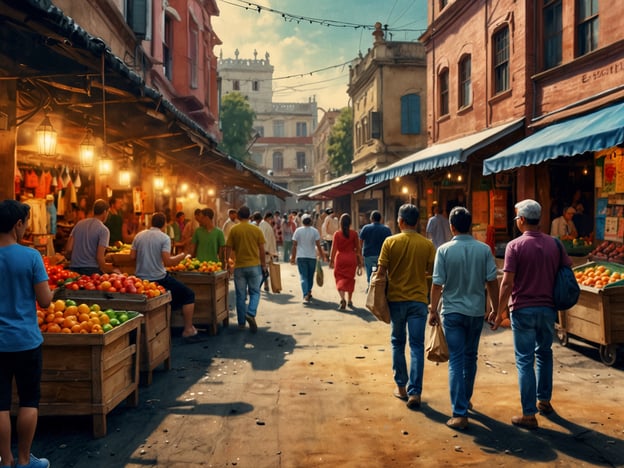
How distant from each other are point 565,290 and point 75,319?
4.62 m

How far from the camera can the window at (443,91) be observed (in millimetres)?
19062

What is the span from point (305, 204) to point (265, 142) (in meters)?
9.37

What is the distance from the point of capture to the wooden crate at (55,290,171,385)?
20.9ft

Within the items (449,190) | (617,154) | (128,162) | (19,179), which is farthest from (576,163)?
(19,179)

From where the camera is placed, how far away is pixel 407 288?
5816 mm

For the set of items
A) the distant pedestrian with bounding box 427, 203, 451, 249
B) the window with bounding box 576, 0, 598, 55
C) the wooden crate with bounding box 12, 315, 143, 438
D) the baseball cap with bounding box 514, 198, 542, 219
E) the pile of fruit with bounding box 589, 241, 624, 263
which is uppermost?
the window with bounding box 576, 0, 598, 55

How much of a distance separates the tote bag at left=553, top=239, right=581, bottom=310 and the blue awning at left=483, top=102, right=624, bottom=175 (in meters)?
3.66

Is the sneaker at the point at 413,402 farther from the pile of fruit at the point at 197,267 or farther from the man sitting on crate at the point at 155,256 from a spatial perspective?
the pile of fruit at the point at 197,267

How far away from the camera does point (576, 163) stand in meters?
12.5

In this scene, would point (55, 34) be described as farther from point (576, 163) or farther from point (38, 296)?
point (576, 163)

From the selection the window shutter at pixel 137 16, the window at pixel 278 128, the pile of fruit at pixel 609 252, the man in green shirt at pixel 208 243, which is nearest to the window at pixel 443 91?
the pile of fruit at pixel 609 252

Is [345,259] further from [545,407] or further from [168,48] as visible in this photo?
[168,48]

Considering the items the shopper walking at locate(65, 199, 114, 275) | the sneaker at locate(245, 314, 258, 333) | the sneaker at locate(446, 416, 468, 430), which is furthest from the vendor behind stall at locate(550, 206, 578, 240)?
the shopper walking at locate(65, 199, 114, 275)

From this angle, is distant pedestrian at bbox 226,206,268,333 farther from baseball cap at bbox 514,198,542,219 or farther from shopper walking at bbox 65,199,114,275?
baseball cap at bbox 514,198,542,219
